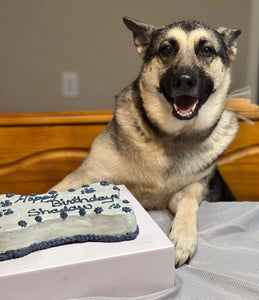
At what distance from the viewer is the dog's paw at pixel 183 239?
34.1 inches

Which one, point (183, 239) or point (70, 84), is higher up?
point (70, 84)

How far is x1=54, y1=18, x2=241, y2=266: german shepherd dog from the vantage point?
1.14m

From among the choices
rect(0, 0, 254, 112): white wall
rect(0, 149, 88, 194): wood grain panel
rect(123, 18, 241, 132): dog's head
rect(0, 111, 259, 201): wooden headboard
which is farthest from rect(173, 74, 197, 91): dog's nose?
rect(0, 0, 254, 112): white wall

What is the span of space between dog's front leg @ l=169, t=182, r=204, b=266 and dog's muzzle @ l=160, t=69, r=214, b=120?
284 millimetres

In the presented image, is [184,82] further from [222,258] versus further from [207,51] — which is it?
[222,258]

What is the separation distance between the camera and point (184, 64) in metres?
1.07

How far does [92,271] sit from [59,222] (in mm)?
130

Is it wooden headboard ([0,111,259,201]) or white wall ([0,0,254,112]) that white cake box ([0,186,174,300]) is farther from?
white wall ([0,0,254,112])

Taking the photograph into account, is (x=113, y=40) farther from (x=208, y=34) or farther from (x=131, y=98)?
(x=208, y=34)

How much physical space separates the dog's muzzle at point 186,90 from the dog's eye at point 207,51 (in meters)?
0.10

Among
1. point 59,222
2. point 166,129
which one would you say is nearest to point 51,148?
point 166,129

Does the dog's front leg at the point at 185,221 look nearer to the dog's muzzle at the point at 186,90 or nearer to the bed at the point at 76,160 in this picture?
the bed at the point at 76,160

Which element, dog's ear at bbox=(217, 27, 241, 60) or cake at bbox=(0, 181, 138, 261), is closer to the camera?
cake at bbox=(0, 181, 138, 261)

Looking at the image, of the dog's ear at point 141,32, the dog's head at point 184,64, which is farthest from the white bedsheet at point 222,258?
the dog's ear at point 141,32
